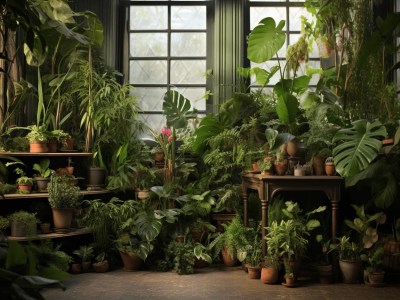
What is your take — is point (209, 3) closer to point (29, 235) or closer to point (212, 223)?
point (212, 223)

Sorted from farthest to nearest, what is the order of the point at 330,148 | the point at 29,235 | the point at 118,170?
1. the point at 118,170
2. the point at 330,148
3. the point at 29,235

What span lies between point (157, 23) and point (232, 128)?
1.91 m

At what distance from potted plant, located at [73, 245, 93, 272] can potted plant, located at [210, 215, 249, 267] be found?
1226 mm

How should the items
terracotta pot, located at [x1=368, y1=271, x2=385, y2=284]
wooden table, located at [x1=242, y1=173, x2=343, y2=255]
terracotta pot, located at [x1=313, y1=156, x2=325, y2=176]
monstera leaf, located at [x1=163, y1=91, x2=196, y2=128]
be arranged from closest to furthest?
terracotta pot, located at [x1=368, y1=271, x2=385, y2=284], wooden table, located at [x1=242, y1=173, x2=343, y2=255], terracotta pot, located at [x1=313, y1=156, x2=325, y2=176], monstera leaf, located at [x1=163, y1=91, x2=196, y2=128]

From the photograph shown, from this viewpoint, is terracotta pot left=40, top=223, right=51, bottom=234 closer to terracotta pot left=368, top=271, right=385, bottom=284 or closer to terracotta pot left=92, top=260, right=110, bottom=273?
terracotta pot left=92, top=260, right=110, bottom=273

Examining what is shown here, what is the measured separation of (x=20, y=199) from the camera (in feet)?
17.6

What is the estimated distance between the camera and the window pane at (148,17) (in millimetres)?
6605

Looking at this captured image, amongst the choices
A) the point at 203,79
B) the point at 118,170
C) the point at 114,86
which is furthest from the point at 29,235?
the point at 203,79

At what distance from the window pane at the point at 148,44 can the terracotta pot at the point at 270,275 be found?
3.17m

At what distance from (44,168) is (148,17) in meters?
A: 2.49

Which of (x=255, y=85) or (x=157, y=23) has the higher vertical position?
(x=157, y=23)

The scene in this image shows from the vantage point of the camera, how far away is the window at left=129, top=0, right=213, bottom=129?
259 inches

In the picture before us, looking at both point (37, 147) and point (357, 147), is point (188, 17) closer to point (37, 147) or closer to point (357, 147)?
point (37, 147)

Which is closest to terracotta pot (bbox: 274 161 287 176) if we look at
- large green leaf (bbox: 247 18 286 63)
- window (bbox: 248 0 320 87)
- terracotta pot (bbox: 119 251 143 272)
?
large green leaf (bbox: 247 18 286 63)
